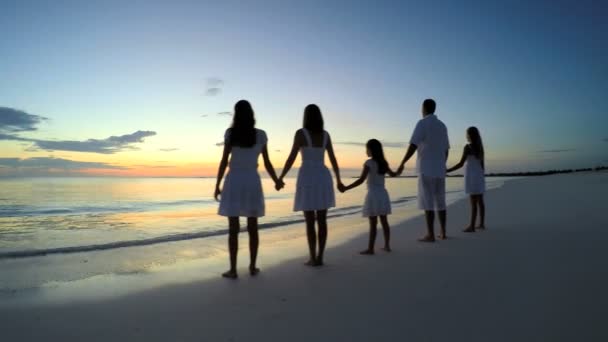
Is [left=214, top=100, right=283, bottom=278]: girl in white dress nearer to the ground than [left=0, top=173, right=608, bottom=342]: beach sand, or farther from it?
farther from it

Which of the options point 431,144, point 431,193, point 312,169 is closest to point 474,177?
point 431,193

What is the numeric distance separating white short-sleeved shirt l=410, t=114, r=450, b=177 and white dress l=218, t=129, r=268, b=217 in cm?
345

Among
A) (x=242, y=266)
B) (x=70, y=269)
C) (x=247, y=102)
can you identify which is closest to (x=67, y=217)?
(x=70, y=269)

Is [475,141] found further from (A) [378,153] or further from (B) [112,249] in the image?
(B) [112,249]

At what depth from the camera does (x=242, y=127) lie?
4.62 metres

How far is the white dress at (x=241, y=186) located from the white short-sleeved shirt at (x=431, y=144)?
3.45 metres

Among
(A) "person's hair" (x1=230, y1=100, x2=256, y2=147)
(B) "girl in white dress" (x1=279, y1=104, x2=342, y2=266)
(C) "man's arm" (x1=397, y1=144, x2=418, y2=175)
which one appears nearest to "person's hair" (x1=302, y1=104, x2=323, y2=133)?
(B) "girl in white dress" (x1=279, y1=104, x2=342, y2=266)

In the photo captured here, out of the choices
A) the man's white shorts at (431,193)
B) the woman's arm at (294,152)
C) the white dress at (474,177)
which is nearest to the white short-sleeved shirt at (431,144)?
the man's white shorts at (431,193)

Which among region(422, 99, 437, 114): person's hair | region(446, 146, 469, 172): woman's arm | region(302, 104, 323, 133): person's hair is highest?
region(422, 99, 437, 114): person's hair

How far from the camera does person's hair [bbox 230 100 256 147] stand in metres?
4.61

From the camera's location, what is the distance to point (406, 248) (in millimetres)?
6270

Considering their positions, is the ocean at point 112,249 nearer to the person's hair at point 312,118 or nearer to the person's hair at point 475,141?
the person's hair at point 312,118

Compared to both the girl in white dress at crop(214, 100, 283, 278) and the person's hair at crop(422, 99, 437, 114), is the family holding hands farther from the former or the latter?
the person's hair at crop(422, 99, 437, 114)

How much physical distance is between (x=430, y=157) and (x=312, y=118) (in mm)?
2895
